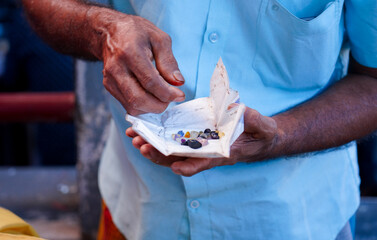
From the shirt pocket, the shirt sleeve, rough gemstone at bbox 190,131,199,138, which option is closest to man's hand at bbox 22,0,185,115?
rough gemstone at bbox 190,131,199,138

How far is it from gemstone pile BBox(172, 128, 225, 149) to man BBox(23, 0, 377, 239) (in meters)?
0.06

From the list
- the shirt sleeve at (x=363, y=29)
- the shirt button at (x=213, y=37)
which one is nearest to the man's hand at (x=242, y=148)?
the shirt button at (x=213, y=37)

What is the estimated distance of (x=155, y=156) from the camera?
2.89 ft

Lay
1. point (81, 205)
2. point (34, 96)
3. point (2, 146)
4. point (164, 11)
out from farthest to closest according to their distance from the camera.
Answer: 1. point (2, 146)
2. point (34, 96)
3. point (81, 205)
4. point (164, 11)

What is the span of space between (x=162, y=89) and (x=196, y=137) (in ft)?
0.52

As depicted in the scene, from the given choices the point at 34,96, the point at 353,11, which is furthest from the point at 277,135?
the point at 34,96

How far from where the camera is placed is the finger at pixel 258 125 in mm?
875

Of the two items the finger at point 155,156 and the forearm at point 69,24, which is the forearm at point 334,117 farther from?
the forearm at point 69,24

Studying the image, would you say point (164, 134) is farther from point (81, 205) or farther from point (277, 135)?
point (81, 205)

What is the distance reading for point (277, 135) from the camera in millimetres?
1015

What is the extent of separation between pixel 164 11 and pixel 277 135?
0.42 metres

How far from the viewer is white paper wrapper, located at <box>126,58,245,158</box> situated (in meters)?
0.82

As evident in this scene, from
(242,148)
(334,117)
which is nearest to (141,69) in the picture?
(242,148)

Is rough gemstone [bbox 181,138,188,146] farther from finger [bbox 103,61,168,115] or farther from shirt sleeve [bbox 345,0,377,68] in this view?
shirt sleeve [bbox 345,0,377,68]
